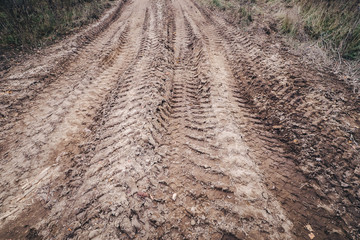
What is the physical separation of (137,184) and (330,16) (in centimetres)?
743

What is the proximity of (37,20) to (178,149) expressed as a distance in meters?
7.39

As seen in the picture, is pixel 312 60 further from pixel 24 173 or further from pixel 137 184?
pixel 24 173

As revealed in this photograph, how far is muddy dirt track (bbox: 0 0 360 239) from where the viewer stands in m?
1.54

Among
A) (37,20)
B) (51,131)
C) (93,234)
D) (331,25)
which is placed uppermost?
(37,20)

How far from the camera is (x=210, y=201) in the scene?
167cm

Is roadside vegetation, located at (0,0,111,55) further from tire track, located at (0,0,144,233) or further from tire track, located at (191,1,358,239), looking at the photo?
tire track, located at (191,1,358,239)

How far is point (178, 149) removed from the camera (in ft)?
7.23

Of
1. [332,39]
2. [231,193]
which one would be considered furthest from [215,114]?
[332,39]

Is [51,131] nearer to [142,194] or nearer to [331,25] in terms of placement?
[142,194]

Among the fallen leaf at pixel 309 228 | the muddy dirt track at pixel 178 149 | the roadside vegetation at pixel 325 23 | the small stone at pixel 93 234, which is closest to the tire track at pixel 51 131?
the muddy dirt track at pixel 178 149

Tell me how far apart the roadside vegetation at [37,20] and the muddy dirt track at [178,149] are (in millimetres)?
1422

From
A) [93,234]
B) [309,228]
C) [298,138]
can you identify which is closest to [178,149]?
[93,234]

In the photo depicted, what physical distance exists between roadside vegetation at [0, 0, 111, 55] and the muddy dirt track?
1.42 meters

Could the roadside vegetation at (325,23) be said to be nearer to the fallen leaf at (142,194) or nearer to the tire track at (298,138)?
the tire track at (298,138)
